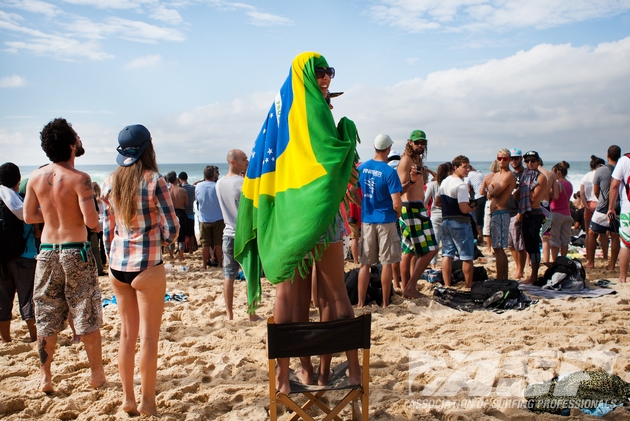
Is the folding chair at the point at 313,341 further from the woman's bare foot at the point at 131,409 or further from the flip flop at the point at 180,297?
the flip flop at the point at 180,297

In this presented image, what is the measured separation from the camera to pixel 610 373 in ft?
11.8

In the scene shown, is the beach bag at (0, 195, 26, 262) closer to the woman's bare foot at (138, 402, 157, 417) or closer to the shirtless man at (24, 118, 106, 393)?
the shirtless man at (24, 118, 106, 393)

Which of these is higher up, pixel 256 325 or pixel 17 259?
pixel 17 259

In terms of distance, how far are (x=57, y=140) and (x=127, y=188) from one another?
92cm

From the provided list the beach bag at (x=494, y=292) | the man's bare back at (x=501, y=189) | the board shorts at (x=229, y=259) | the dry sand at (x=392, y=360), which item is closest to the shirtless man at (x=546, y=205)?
the man's bare back at (x=501, y=189)

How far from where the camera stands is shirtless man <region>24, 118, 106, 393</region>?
11.7ft

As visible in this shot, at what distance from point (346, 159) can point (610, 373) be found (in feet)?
8.57

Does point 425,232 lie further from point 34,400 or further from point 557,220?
point 34,400

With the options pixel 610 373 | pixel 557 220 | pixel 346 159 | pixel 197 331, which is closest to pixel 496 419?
pixel 610 373

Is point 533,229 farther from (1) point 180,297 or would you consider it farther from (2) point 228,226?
(1) point 180,297

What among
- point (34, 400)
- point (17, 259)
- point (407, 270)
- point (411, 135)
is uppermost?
point (411, 135)

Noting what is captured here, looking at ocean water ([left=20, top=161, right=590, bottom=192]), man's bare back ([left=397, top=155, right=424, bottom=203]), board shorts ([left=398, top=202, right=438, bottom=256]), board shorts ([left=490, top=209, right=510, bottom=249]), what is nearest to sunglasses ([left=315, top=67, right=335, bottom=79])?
man's bare back ([left=397, top=155, right=424, bottom=203])

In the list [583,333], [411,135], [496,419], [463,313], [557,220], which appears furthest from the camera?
[557,220]

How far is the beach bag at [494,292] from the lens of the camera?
5.82m
